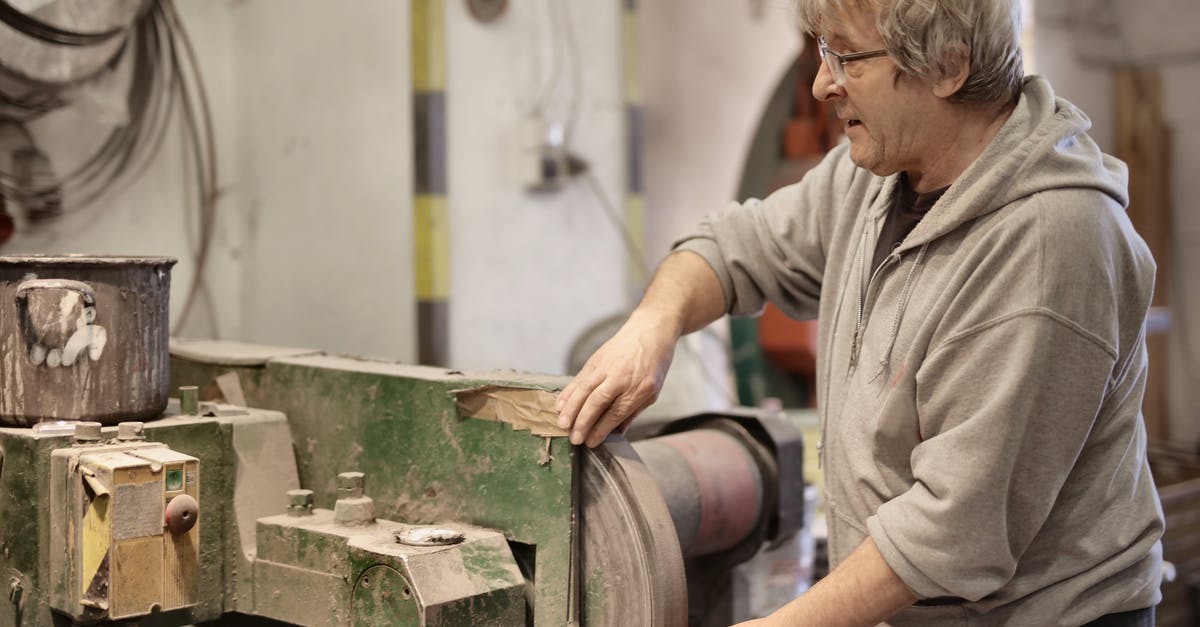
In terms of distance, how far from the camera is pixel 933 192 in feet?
4.96

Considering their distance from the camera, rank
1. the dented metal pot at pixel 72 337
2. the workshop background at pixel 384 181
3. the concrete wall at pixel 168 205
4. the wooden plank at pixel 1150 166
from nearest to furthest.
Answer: the dented metal pot at pixel 72 337 → the concrete wall at pixel 168 205 → the workshop background at pixel 384 181 → the wooden plank at pixel 1150 166

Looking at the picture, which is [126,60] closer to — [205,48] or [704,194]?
[205,48]

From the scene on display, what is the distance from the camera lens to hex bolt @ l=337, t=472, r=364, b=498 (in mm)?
1563

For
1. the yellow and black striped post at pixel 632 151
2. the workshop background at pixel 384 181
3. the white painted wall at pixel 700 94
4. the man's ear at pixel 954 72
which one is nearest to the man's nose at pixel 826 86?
the man's ear at pixel 954 72

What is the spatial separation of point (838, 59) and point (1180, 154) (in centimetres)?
519

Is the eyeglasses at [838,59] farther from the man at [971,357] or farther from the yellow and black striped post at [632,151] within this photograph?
the yellow and black striped post at [632,151]

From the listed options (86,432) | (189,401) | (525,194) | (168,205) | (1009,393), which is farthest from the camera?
(525,194)

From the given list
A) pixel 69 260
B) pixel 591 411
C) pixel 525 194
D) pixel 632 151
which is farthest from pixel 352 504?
pixel 632 151

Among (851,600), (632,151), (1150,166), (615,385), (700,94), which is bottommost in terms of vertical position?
(851,600)

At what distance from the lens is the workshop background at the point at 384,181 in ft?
9.78

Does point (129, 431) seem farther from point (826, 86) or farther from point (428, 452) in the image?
point (826, 86)

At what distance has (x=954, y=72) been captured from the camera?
4.56 feet

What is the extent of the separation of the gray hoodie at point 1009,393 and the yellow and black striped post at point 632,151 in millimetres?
1991

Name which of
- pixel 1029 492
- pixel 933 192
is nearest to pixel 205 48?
pixel 933 192
